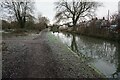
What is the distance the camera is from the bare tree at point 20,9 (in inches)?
1668

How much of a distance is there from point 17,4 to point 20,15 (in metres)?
3.00

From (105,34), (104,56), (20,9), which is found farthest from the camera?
(20,9)

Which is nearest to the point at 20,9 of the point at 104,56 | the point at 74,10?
the point at 74,10

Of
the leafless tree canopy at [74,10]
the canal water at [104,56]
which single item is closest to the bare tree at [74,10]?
the leafless tree canopy at [74,10]

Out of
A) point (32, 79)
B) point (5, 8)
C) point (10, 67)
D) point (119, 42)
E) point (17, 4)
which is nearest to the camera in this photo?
point (32, 79)

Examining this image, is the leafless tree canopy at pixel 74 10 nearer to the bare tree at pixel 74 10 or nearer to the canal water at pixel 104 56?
the bare tree at pixel 74 10

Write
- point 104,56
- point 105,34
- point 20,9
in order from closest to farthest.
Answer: point 104,56 < point 105,34 < point 20,9

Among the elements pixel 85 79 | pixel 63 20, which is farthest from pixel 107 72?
pixel 63 20

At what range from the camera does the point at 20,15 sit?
146 ft

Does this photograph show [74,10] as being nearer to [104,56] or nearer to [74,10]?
[74,10]

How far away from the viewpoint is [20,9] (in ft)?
147

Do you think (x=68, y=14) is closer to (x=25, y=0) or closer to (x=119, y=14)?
(x=25, y=0)

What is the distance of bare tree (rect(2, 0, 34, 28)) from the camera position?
139ft

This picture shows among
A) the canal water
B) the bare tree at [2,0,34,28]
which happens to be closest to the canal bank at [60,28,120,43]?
the canal water
